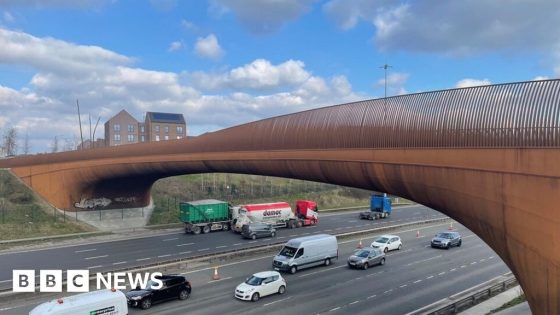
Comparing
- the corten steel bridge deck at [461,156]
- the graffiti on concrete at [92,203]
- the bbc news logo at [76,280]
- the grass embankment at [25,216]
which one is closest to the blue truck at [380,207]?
the corten steel bridge deck at [461,156]

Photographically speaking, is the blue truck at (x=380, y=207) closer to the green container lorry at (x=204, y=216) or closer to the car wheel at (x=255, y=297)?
the green container lorry at (x=204, y=216)

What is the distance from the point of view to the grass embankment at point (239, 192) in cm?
5972

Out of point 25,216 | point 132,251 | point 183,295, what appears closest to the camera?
point 183,295

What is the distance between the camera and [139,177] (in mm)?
48312

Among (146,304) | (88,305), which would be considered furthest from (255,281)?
(88,305)

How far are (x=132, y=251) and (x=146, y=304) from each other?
15.1m

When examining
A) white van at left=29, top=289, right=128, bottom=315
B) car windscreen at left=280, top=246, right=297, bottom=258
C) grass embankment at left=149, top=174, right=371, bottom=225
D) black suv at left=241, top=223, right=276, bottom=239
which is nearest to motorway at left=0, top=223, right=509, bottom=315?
car windscreen at left=280, top=246, right=297, bottom=258

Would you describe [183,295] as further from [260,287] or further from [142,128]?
[142,128]

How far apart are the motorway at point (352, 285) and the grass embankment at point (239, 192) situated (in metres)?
26.4

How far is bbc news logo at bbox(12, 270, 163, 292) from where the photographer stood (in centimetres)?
2502

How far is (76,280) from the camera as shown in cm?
2697

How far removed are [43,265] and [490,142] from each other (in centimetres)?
3204

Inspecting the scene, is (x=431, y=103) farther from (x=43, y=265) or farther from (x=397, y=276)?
(x=43, y=265)

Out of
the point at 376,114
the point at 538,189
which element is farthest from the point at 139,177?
the point at 538,189
